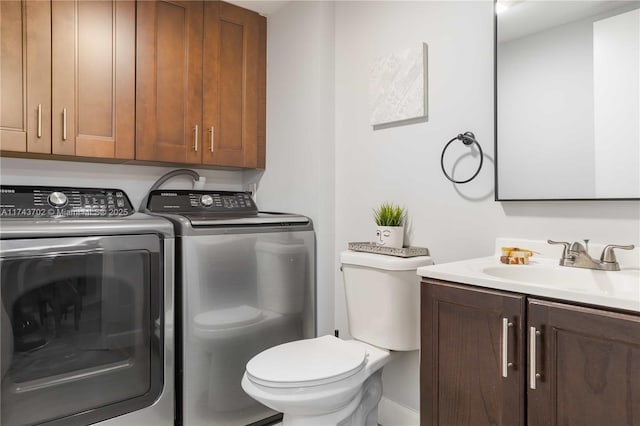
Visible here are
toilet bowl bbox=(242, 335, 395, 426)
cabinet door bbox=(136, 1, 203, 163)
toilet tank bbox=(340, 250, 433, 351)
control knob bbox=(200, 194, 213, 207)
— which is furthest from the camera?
control knob bbox=(200, 194, 213, 207)

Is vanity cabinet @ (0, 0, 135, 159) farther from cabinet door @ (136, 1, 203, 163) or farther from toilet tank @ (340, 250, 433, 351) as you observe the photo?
toilet tank @ (340, 250, 433, 351)

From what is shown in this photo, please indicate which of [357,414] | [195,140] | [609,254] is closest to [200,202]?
[195,140]

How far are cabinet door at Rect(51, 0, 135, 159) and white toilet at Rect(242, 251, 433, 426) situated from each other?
1253 mm

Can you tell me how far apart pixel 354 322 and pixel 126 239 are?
1030mm

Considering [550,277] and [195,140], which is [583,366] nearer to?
[550,277]

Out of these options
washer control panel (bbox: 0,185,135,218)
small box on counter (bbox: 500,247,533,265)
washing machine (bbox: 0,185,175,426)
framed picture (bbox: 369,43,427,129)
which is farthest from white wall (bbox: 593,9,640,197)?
washer control panel (bbox: 0,185,135,218)

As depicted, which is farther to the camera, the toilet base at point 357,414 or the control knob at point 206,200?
the control knob at point 206,200

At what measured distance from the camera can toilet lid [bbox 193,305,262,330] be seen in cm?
183

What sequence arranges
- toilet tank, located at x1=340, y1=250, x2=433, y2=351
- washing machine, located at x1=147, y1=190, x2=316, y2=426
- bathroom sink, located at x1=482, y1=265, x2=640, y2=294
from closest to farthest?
bathroom sink, located at x1=482, y1=265, x2=640, y2=294
toilet tank, located at x1=340, y1=250, x2=433, y2=351
washing machine, located at x1=147, y1=190, x2=316, y2=426

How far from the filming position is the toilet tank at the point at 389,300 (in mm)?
1677

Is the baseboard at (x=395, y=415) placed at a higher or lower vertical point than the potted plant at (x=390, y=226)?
lower

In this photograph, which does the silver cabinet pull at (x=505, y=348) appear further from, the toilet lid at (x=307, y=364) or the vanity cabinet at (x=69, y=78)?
the vanity cabinet at (x=69, y=78)

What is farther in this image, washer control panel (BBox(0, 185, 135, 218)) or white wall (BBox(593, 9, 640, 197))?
washer control panel (BBox(0, 185, 135, 218))

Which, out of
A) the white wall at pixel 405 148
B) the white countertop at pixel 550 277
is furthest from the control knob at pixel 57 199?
the white countertop at pixel 550 277
